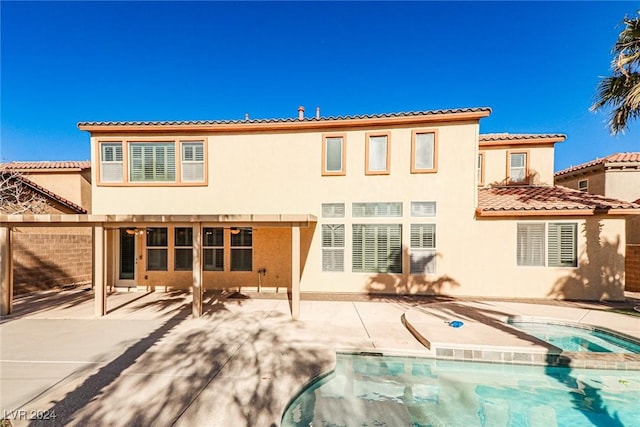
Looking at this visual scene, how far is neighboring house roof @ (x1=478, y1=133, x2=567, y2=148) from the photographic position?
11867mm

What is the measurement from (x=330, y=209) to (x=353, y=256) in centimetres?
200

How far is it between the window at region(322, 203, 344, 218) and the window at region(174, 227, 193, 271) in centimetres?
549

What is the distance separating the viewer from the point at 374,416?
4000mm

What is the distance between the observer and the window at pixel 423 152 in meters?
10.1

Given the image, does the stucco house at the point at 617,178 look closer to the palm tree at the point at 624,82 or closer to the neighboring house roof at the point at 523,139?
the neighboring house roof at the point at 523,139

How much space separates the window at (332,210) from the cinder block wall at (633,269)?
1226 centimetres

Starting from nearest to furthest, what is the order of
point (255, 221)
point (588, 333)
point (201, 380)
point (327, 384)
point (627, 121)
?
point (201, 380) → point (327, 384) → point (588, 333) → point (255, 221) → point (627, 121)

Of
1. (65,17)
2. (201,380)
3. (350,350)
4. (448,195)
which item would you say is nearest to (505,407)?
(350,350)

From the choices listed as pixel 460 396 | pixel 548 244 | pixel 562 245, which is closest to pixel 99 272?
pixel 460 396

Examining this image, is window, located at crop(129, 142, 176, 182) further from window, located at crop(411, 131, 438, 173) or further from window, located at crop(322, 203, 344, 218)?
window, located at crop(411, 131, 438, 173)

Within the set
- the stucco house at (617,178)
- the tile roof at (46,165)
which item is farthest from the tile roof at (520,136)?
the tile roof at (46,165)

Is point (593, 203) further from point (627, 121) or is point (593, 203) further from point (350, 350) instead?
point (350, 350)

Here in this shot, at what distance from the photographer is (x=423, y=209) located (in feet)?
33.3

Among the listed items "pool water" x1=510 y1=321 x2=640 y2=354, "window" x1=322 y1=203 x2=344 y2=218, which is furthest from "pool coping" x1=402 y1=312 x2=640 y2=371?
"window" x1=322 y1=203 x2=344 y2=218
